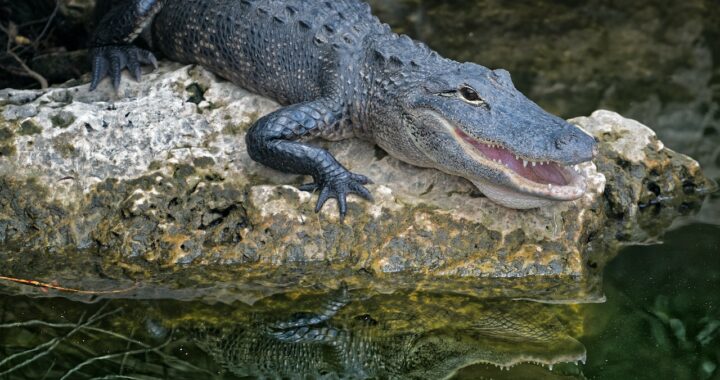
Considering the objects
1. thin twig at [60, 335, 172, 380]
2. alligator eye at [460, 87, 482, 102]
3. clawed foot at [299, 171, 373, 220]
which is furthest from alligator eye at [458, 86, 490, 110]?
thin twig at [60, 335, 172, 380]

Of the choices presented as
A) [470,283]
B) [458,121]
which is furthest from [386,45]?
[470,283]

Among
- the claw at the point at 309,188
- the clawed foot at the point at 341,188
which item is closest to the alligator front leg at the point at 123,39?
the claw at the point at 309,188

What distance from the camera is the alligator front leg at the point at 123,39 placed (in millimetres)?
5188

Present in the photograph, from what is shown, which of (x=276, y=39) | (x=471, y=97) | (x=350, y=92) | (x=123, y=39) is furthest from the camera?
(x=123, y=39)

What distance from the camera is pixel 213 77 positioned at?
5.06 m

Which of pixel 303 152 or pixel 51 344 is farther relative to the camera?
pixel 303 152

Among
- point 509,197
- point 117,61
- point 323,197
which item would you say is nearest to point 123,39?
point 117,61

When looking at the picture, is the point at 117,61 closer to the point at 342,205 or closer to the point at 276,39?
the point at 276,39

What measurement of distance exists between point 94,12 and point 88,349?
2948 millimetres

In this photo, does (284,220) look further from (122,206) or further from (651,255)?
(651,255)

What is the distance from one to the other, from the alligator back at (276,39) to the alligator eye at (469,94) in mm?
747

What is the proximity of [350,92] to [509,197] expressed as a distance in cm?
107

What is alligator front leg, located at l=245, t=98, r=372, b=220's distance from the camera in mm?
4367

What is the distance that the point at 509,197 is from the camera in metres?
4.22
